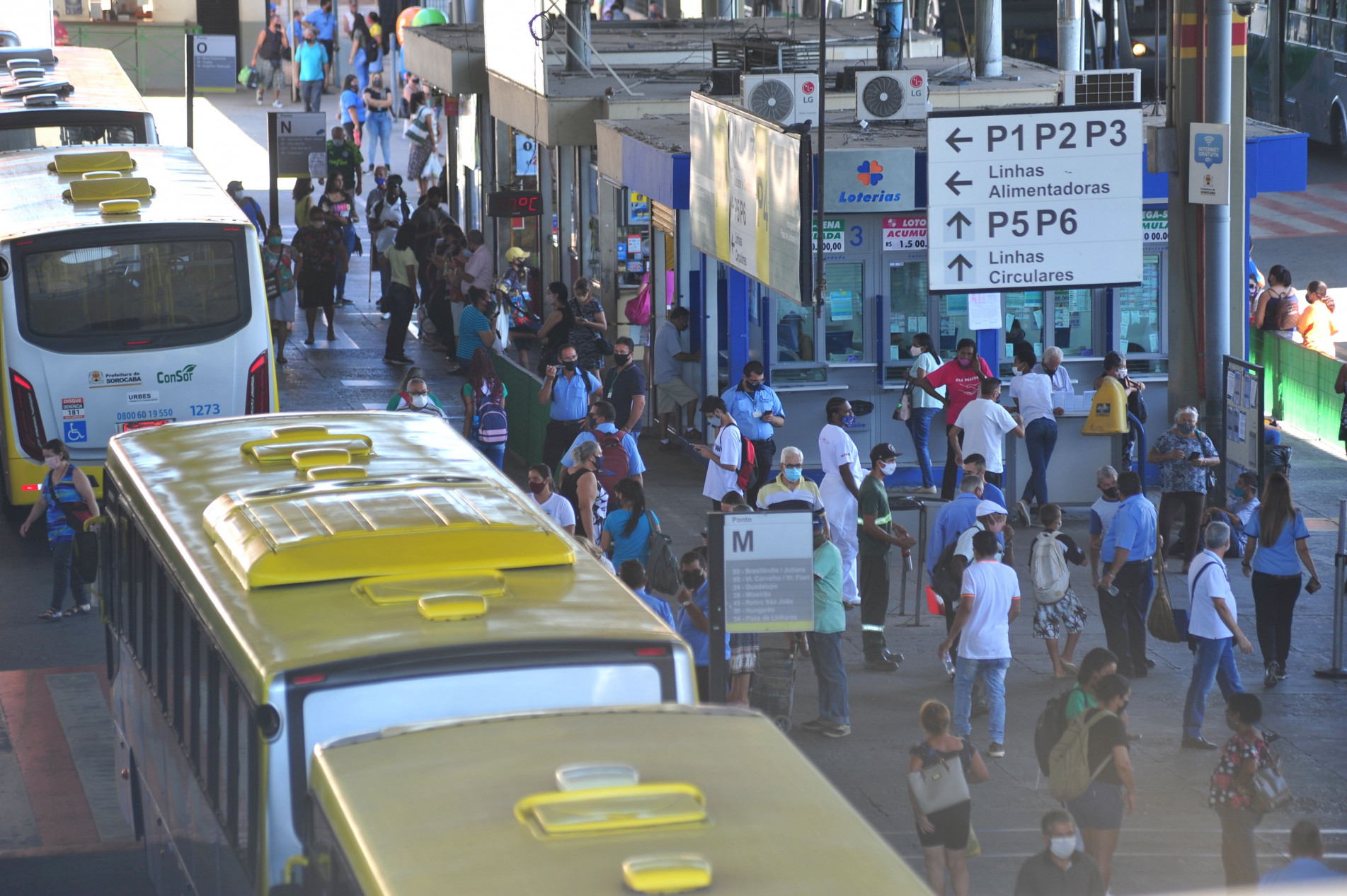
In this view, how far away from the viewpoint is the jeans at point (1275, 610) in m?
13.2

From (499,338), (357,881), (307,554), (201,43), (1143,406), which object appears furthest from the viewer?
(201,43)

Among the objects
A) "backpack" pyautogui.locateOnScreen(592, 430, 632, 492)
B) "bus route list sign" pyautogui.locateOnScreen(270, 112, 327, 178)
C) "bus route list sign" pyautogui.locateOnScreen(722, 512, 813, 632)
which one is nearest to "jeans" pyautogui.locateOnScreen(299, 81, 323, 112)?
"bus route list sign" pyautogui.locateOnScreen(270, 112, 327, 178)

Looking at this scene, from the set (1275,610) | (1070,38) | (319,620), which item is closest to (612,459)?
(1275,610)

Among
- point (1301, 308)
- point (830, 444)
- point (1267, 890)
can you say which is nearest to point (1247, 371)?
point (830, 444)

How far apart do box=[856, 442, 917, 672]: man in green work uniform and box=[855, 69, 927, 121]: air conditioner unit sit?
7781 millimetres

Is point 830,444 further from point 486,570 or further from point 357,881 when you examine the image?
point 357,881

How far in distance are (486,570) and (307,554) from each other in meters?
0.66

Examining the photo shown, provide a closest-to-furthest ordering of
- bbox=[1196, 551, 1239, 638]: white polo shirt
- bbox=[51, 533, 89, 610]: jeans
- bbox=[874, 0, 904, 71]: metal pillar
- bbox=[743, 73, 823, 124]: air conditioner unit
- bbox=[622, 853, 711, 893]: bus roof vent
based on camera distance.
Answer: bbox=[622, 853, 711, 893]: bus roof vent
bbox=[1196, 551, 1239, 638]: white polo shirt
bbox=[51, 533, 89, 610]: jeans
bbox=[743, 73, 823, 124]: air conditioner unit
bbox=[874, 0, 904, 71]: metal pillar

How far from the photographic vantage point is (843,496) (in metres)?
14.1

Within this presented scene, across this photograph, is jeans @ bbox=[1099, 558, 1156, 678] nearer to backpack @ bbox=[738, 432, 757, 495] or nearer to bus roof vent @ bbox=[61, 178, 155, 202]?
backpack @ bbox=[738, 432, 757, 495]

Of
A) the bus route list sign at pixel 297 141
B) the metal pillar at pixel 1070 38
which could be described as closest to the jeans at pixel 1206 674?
the metal pillar at pixel 1070 38

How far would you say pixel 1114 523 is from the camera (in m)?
13.3

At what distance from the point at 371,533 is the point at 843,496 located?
7.62 meters

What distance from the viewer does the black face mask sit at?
38.3 ft
